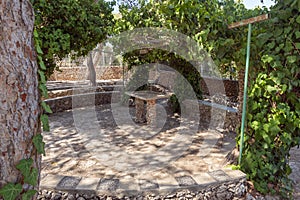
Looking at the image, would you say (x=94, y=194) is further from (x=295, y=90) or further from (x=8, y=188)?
(x=295, y=90)

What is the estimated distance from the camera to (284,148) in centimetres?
322

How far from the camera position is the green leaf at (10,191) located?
1448 mm

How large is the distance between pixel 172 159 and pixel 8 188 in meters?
3.16

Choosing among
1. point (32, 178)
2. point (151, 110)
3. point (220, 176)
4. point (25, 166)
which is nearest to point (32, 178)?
point (32, 178)

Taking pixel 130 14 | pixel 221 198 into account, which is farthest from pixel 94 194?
pixel 130 14

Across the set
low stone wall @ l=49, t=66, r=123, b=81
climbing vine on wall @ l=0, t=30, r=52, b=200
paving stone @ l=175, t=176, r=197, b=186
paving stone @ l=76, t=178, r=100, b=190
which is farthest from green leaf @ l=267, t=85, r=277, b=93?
low stone wall @ l=49, t=66, r=123, b=81

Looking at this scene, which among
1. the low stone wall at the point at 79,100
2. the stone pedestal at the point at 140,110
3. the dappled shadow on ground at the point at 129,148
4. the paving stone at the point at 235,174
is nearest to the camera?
the paving stone at the point at 235,174

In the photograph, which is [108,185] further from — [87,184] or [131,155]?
[131,155]

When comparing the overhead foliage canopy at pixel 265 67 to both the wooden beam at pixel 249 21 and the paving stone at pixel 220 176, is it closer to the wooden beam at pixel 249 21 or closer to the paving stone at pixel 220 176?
the wooden beam at pixel 249 21

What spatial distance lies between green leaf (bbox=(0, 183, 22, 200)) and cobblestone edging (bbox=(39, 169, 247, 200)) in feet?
4.59

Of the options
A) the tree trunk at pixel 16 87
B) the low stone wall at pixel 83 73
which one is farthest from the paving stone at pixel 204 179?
the low stone wall at pixel 83 73

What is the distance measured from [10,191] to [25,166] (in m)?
0.17

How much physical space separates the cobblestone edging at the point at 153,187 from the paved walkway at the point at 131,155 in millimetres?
13

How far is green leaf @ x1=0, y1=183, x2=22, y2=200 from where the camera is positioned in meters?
1.45
